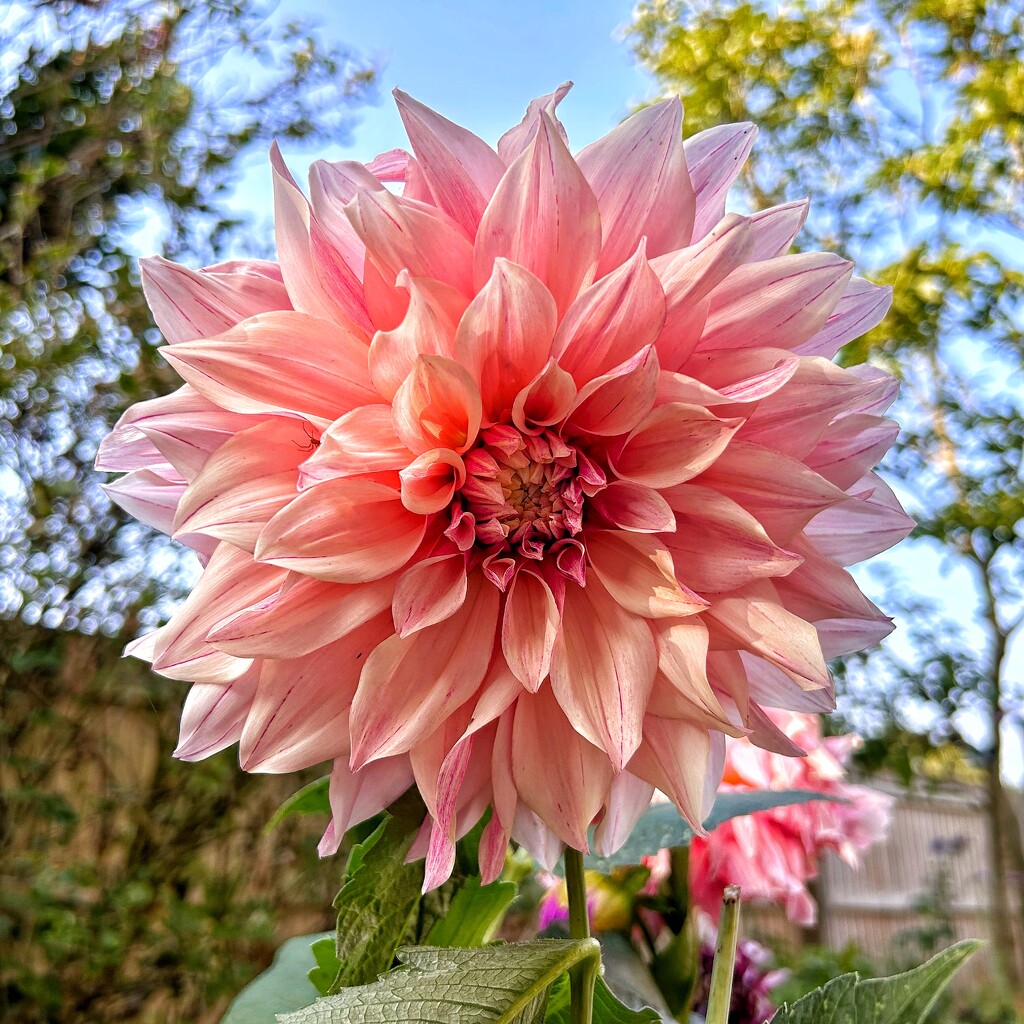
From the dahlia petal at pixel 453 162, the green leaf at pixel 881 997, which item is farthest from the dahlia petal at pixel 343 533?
the green leaf at pixel 881 997

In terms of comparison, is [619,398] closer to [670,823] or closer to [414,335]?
[414,335]

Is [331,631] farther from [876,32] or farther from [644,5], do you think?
[644,5]

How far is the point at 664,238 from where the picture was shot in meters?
0.32

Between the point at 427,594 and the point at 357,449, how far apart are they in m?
0.05

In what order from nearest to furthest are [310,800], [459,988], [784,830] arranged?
[459,988] < [310,800] < [784,830]

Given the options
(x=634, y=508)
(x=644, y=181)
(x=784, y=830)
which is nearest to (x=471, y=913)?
(x=634, y=508)

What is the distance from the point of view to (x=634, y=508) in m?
0.33

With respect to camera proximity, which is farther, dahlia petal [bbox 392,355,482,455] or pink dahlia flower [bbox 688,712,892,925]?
pink dahlia flower [bbox 688,712,892,925]

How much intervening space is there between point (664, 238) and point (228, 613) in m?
0.19

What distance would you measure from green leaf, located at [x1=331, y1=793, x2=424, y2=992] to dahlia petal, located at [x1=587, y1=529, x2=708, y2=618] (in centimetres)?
10

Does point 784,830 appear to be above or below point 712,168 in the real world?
below

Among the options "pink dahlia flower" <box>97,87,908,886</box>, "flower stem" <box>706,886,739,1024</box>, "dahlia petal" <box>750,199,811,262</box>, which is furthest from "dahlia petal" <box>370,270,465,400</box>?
"flower stem" <box>706,886,739,1024</box>

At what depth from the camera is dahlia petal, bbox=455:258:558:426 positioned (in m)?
0.29

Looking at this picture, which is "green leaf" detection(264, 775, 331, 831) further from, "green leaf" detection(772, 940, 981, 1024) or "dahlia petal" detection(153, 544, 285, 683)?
"green leaf" detection(772, 940, 981, 1024)
